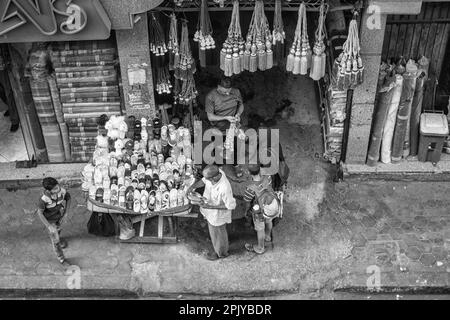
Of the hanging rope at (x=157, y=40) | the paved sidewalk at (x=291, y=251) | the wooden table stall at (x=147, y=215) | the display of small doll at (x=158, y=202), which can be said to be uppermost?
the hanging rope at (x=157, y=40)

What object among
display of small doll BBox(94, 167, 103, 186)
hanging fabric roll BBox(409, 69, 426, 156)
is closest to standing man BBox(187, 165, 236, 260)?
display of small doll BBox(94, 167, 103, 186)

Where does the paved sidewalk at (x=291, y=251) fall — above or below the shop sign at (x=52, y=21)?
below

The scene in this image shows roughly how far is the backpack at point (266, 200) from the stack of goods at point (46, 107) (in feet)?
12.0

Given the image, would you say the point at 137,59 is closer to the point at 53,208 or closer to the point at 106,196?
the point at 106,196

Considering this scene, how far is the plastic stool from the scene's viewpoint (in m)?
11.1

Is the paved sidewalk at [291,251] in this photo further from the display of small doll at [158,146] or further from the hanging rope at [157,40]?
the hanging rope at [157,40]

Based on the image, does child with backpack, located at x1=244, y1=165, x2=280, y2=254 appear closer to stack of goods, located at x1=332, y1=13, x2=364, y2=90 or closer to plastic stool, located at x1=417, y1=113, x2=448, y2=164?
stack of goods, located at x1=332, y1=13, x2=364, y2=90

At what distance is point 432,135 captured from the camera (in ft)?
36.5

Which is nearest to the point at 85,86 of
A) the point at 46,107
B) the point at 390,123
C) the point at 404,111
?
the point at 46,107

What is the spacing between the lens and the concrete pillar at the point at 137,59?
10117 mm

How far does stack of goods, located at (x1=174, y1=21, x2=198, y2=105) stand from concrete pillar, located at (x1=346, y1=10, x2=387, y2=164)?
2523 mm

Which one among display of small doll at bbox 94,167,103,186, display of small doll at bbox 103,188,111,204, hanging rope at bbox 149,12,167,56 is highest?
hanging rope at bbox 149,12,167,56

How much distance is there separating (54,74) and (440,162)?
634 centimetres

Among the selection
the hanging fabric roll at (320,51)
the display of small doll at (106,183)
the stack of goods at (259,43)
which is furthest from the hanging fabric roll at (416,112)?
the display of small doll at (106,183)
